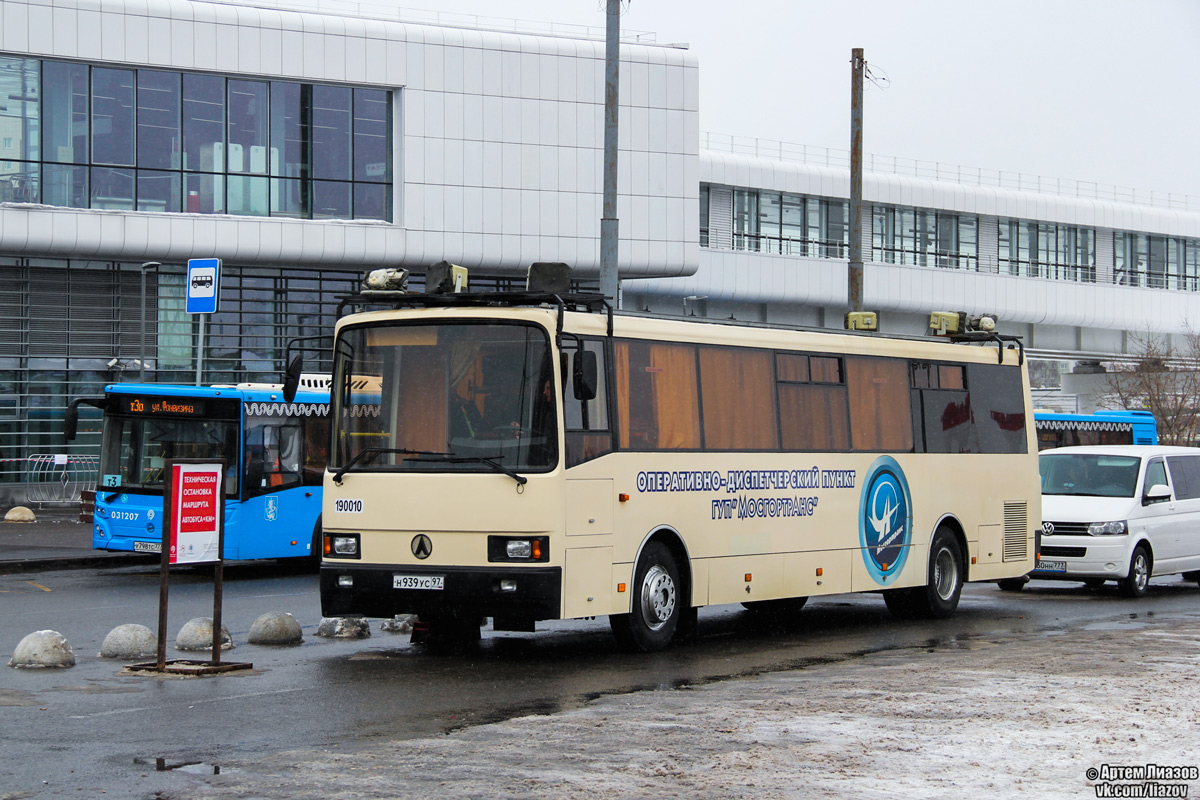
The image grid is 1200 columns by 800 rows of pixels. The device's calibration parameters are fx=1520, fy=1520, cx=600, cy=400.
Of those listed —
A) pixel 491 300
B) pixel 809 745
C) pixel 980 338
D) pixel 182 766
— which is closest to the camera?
pixel 182 766

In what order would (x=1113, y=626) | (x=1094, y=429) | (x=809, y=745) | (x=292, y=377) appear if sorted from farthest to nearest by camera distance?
(x=1094, y=429) → (x=1113, y=626) → (x=292, y=377) → (x=809, y=745)

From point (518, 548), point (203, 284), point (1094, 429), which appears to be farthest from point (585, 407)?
point (1094, 429)

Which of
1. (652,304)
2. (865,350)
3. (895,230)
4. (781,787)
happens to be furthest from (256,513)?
(895,230)

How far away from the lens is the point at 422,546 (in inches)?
477

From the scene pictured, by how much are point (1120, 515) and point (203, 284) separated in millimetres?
15563

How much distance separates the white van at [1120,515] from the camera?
19.5 metres

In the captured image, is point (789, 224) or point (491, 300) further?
point (789, 224)

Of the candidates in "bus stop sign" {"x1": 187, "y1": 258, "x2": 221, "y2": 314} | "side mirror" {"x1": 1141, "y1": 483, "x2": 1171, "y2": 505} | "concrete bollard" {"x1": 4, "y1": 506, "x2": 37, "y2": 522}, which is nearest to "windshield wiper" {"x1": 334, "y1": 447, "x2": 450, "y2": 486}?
"side mirror" {"x1": 1141, "y1": 483, "x2": 1171, "y2": 505}

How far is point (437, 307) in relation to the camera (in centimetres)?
1252

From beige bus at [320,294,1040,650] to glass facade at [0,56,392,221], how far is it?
24.8 metres

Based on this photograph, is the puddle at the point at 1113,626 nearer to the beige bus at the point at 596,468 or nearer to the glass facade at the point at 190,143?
the beige bus at the point at 596,468

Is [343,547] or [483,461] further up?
[483,461]

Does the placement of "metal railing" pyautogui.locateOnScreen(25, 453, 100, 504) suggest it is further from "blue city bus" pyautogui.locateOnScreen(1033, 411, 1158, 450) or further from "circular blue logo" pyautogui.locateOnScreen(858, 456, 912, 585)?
"circular blue logo" pyautogui.locateOnScreen(858, 456, 912, 585)

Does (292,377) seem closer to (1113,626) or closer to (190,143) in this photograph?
(1113,626)
